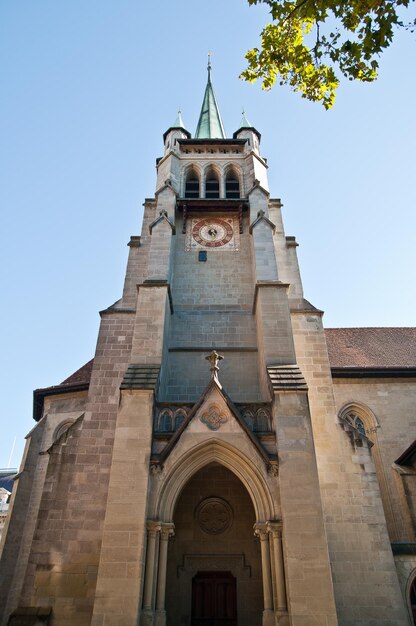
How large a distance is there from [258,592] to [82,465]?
5137 millimetres

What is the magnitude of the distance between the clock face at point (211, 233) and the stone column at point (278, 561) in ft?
31.4

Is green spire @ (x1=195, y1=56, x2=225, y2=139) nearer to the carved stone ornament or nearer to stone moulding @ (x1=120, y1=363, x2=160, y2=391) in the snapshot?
stone moulding @ (x1=120, y1=363, x2=160, y2=391)

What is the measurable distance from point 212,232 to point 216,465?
8482 mm

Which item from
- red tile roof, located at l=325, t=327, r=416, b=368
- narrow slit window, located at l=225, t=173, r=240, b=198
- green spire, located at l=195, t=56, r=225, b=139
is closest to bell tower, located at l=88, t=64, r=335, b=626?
narrow slit window, located at l=225, t=173, r=240, b=198

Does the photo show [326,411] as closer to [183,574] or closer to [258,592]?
[258,592]

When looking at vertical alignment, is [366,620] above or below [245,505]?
below

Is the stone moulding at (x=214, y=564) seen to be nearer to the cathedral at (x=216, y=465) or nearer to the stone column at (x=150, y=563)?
the cathedral at (x=216, y=465)

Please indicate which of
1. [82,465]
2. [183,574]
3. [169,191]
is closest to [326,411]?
[183,574]

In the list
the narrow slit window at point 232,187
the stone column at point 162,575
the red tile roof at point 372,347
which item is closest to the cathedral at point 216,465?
the stone column at point 162,575

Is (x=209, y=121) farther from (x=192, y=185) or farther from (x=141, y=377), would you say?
(x=141, y=377)

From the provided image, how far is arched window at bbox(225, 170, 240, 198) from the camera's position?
17.9 metres

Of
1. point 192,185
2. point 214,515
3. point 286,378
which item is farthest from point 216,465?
point 192,185

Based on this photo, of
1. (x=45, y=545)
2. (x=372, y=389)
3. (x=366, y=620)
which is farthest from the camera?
(x=372, y=389)

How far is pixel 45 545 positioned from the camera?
9688 mm
